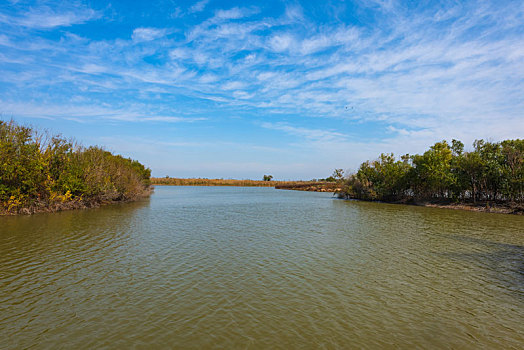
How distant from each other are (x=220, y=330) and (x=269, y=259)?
600 cm

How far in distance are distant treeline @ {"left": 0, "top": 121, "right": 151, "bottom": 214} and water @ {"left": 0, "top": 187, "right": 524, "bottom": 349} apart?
1142 centimetres

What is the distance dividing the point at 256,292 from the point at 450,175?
137 ft

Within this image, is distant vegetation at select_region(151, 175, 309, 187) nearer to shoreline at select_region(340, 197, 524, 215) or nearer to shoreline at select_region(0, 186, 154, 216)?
shoreline at select_region(0, 186, 154, 216)

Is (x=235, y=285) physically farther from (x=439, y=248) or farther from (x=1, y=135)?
(x=1, y=135)

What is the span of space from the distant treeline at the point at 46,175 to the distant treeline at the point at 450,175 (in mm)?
48036

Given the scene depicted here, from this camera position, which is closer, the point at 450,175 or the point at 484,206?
the point at 484,206

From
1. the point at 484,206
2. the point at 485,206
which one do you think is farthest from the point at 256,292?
the point at 484,206

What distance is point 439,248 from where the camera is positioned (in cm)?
1512

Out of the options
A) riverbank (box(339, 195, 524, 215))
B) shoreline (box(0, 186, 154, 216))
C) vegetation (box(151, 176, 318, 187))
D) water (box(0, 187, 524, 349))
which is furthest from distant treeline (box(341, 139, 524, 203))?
vegetation (box(151, 176, 318, 187))

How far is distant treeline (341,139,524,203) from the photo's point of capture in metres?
34.1

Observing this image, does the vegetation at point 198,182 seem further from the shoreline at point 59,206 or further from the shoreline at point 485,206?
the shoreline at point 485,206

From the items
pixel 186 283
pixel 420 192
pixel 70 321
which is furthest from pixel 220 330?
pixel 420 192

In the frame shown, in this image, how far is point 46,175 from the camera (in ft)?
89.3

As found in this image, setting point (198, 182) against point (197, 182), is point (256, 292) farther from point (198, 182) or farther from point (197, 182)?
point (197, 182)
